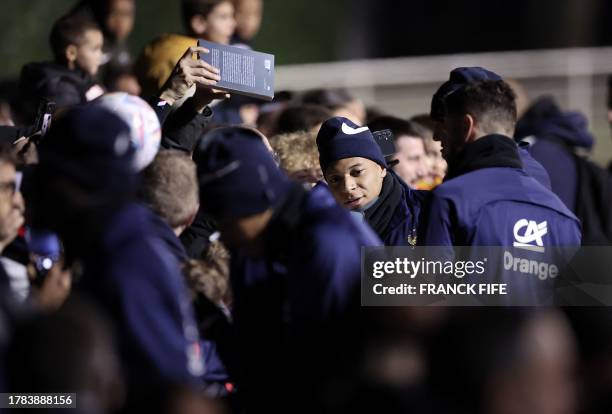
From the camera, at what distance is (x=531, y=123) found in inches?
347

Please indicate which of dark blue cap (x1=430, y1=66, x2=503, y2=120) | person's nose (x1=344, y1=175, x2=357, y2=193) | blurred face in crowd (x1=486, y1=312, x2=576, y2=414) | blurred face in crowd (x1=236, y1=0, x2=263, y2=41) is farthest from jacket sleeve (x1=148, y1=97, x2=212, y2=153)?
blurred face in crowd (x1=236, y1=0, x2=263, y2=41)

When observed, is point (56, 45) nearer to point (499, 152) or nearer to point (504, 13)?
point (499, 152)

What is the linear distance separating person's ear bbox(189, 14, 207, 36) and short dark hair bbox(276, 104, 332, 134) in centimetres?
69

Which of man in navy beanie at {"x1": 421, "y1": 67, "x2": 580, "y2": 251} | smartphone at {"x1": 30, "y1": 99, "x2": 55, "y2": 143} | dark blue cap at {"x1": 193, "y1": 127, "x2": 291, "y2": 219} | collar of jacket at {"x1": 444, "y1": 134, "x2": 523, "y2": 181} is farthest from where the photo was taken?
smartphone at {"x1": 30, "y1": 99, "x2": 55, "y2": 143}

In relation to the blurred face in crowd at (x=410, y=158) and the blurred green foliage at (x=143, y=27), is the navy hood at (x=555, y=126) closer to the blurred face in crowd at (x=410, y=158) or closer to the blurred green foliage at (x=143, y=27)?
the blurred face in crowd at (x=410, y=158)

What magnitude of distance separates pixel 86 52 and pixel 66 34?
0.18 metres

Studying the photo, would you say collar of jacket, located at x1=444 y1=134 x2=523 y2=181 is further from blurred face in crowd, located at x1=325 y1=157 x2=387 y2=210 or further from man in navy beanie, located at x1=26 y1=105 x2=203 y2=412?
man in navy beanie, located at x1=26 y1=105 x2=203 y2=412

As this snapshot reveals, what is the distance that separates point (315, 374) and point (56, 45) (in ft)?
12.9

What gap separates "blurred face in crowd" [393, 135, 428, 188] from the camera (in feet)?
23.2

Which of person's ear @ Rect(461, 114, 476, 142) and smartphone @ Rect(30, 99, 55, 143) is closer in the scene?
person's ear @ Rect(461, 114, 476, 142)

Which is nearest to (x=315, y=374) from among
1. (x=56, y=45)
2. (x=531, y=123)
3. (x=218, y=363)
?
(x=218, y=363)

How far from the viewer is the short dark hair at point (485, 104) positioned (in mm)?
5422

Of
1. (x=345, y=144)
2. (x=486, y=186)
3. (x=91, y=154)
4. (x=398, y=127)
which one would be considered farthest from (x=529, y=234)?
(x=398, y=127)

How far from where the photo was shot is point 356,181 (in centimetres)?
564
